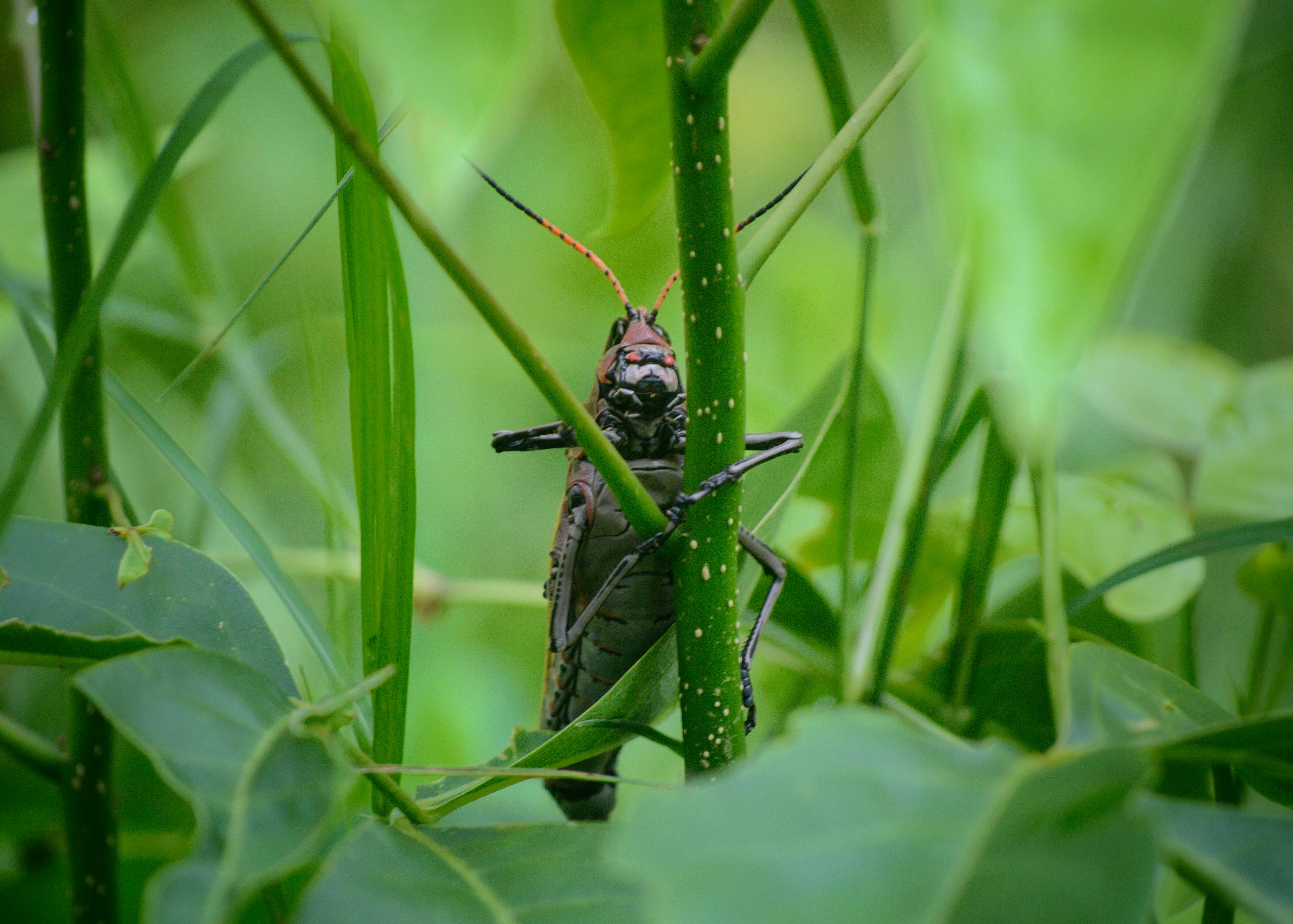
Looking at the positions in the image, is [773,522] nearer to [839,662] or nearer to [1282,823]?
[839,662]

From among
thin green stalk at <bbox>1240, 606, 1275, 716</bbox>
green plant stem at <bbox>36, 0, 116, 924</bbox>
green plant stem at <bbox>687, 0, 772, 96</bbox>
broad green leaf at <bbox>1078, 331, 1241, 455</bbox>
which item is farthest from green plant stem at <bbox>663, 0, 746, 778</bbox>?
broad green leaf at <bbox>1078, 331, 1241, 455</bbox>

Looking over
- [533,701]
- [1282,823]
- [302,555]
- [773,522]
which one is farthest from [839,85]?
[533,701]

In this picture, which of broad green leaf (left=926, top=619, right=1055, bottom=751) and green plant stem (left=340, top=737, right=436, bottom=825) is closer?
green plant stem (left=340, top=737, right=436, bottom=825)

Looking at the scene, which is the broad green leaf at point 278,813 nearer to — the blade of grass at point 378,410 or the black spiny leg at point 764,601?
the blade of grass at point 378,410

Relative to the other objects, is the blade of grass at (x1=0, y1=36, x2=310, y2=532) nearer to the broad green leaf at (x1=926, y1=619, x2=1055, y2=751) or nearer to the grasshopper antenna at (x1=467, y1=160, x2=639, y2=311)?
the grasshopper antenna at (x1=467, y1=160, x2=639, y2=311)

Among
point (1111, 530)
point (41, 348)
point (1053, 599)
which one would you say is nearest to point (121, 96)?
point (41, 348)

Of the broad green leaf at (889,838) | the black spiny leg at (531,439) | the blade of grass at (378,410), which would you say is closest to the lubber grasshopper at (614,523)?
the black spiny leg at (531,439)
